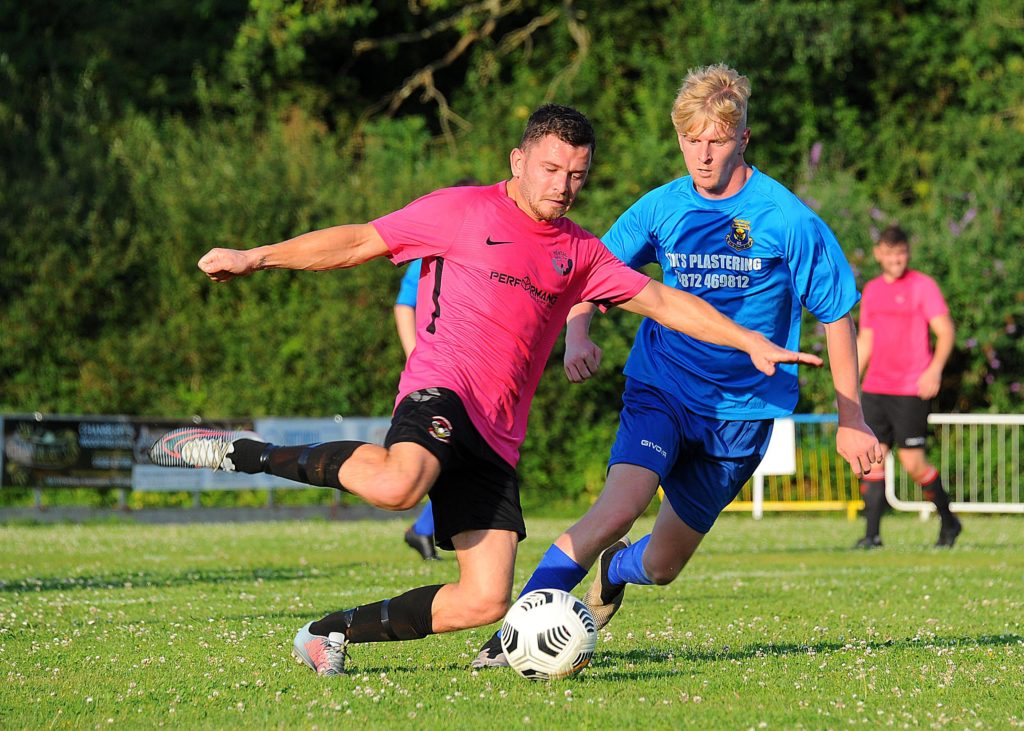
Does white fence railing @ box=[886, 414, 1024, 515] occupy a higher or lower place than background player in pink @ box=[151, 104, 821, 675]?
lower

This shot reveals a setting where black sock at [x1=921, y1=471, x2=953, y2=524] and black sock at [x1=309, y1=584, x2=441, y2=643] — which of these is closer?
black sock at [x1=309, y1=584, x2=441, y2=643]

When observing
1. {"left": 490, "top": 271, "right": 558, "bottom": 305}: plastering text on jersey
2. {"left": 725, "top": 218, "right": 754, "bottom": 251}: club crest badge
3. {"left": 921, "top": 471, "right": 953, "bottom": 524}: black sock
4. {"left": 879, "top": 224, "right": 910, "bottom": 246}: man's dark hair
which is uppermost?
{"left": 879, "top": 224, "right": 910, "bottom": 246}: man's dark hair

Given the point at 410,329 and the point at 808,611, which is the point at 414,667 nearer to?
the point at 808,611

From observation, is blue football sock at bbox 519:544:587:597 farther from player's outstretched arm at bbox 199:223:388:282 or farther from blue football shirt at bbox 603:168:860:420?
player's outstretched arm at bbox 199:223:388:282

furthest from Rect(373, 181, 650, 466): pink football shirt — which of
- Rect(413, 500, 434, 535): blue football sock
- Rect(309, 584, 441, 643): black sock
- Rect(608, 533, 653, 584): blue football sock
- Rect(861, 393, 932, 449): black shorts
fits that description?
Rect(861, 393, 932, 449): black shorts

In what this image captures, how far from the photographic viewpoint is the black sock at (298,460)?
5285 mm

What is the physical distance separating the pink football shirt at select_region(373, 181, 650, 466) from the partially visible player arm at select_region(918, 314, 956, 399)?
24.3ft

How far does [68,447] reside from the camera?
1838 cm

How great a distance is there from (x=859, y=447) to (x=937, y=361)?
7.07 meters

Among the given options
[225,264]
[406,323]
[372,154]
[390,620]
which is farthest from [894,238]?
[372,154]

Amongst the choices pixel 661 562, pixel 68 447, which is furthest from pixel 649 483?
pixel 68 447

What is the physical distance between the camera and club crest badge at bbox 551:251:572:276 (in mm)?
5672

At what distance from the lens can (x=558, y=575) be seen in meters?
5.94

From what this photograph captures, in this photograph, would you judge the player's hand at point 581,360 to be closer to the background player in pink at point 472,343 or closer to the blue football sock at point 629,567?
the background player in pink at point 472,343
